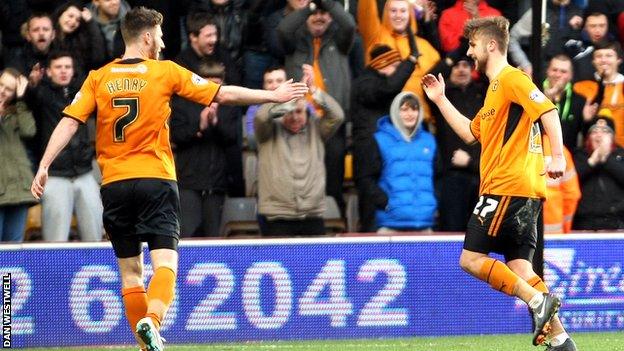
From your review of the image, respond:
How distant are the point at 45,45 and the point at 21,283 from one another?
241cm

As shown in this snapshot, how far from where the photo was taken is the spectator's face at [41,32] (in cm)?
1257

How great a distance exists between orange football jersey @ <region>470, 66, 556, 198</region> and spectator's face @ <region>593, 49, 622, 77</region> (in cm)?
453

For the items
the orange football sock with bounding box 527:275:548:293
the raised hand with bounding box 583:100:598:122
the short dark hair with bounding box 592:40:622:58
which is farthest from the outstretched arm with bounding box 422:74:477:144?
the short dark hair with bounding box 592:40:622:58

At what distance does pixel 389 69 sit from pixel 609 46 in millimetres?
2264

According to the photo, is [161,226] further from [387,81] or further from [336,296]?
[387,81]

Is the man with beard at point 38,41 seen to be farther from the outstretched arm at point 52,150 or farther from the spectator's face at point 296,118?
Result: the outstretched arm at point 52,150

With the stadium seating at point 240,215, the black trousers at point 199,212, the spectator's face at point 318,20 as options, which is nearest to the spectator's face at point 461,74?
the spectator's face at point 318,20

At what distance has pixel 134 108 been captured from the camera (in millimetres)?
8664

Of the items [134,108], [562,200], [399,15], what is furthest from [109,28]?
[134,108]

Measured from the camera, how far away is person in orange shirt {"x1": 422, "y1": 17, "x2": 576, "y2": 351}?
8875mm

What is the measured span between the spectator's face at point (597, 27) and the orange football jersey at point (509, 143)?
5.03m

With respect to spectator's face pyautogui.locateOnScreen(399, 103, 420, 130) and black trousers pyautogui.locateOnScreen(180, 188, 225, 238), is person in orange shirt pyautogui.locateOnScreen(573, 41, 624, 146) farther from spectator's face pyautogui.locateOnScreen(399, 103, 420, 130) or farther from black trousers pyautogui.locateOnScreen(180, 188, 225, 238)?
black trousers pyautogui.locateOnScreen(180, 188, 225, 238)

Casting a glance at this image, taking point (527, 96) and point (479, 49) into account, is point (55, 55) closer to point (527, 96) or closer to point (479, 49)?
point (479, 49)

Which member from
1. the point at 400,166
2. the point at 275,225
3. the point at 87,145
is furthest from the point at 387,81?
the point at 87,145
